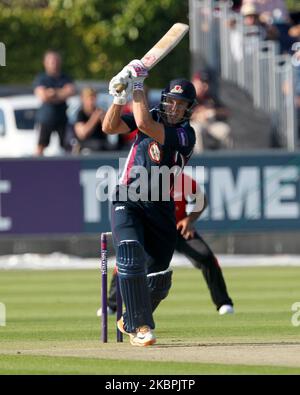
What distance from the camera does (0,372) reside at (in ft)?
30.3

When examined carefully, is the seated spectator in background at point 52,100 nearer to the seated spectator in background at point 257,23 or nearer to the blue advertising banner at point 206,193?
the blue advertising banner at point 206,193

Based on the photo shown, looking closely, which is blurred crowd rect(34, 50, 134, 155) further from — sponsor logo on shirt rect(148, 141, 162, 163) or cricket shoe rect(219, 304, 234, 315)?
sponsor logo on shirt rect(148, 141, 162, 163)

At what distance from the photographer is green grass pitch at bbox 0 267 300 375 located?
9445mm

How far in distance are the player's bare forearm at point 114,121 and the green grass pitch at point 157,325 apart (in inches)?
64.4

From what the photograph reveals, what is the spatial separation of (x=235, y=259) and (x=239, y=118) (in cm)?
326

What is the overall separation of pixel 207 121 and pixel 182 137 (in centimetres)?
1155

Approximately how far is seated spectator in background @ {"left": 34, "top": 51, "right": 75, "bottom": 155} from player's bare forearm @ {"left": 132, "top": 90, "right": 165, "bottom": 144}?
35.9 ft

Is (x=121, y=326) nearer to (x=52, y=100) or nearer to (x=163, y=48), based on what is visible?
(x=163, y=48)

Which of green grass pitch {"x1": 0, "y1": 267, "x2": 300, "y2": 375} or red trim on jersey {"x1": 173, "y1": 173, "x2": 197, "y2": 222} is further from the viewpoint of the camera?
red trim on jersey {"x1": 173, "y1": 173, "x2": 197, "y2": 222}

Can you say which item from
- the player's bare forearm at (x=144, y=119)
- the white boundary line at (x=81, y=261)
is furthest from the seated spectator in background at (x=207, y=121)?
the player's bare forearm at (x=144, y=119)

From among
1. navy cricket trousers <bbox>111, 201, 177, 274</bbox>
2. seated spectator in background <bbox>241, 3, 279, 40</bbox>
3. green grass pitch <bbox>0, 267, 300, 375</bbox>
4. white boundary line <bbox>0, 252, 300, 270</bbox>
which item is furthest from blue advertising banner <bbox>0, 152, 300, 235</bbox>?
navy cricket trousers <bbox>111, 201, 177, 274</bbox>

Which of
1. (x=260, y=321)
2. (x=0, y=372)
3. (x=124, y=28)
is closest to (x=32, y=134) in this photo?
(x=124, y=28)

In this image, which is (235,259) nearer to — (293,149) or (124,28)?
(293,149)

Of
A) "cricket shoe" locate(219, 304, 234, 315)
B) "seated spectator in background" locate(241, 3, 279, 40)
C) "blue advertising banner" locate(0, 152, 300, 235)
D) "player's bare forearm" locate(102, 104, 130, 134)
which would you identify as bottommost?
"blue advertising banner" locate(0, 152, 300, 235)
